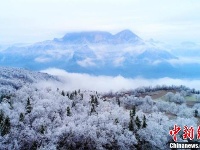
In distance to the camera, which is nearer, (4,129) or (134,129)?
(4,129)

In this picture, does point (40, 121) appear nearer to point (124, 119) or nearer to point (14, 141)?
point (14, 141)

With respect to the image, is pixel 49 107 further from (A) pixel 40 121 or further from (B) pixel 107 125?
(B) pixel 107 125

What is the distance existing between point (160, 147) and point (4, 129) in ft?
213

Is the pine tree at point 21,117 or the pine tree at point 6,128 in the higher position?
the pine tree at point 21,117

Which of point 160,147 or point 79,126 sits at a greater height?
point 79,126

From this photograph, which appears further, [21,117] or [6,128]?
[21,117]

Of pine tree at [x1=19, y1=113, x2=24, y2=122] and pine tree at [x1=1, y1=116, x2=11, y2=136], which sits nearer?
pine tree at [x1=1, y1=116, x2=11, y2=136]

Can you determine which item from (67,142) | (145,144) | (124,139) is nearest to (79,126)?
(67,142)

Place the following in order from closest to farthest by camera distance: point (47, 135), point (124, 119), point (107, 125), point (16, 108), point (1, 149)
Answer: point (1, 149) → point (47, 135) → point (107, 125) → point (124, 119) → point (16, 108)

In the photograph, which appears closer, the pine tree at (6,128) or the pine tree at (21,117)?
the pine tree at (6,128)

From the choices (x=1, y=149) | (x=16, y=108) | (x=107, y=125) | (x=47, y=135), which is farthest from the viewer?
(x=16, y=108)

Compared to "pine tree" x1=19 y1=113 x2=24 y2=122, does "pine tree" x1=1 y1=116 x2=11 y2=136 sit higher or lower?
lower

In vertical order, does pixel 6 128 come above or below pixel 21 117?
below

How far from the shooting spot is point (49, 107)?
178 metres
